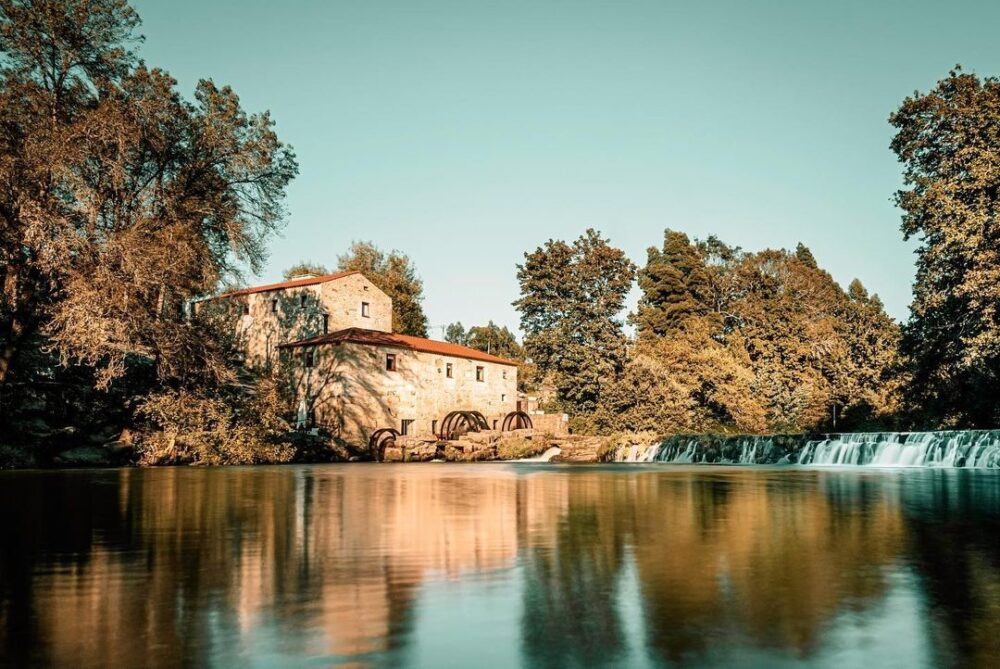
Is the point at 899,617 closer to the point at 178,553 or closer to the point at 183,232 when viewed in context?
the point at 178,553

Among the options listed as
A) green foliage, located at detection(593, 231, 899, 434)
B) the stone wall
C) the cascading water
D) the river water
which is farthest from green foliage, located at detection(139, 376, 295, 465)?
green foliage, located at detection(593, 231, 899, 434)

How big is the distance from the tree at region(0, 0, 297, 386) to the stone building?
11.6 m

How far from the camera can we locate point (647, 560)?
5.49m

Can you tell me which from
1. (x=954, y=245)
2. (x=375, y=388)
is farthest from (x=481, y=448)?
(x=954, y=245)

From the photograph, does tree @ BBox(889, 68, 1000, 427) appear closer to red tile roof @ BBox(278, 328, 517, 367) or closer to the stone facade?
red tile roof @ BBox(278, 328, 517, 367)

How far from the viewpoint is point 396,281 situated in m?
66.2

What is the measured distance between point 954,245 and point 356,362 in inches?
1132

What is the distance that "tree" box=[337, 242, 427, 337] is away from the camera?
65.2 metres

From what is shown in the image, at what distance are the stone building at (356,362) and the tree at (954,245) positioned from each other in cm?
2596

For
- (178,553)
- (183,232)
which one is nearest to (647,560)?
(178,553)

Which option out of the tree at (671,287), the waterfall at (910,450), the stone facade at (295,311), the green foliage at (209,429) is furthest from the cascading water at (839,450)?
the tree at (671,287)

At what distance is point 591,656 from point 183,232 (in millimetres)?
26913

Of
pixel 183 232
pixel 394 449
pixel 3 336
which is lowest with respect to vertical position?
pixel 394 449

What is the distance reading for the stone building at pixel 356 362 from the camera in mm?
41156
